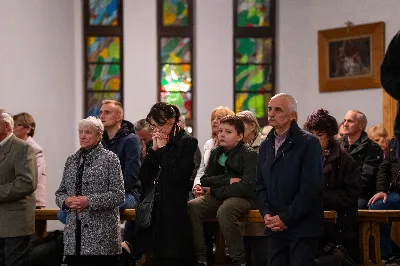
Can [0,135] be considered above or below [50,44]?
below

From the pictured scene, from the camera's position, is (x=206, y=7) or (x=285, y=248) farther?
(x=206, y=7)

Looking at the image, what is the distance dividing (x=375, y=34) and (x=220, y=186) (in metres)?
6.82

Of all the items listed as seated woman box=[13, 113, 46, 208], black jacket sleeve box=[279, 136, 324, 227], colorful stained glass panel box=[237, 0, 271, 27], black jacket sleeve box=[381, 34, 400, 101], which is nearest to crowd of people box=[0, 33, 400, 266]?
black jacket sleeve box=[279, 136, 324, 227]

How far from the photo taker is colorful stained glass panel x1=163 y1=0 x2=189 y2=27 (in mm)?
14750

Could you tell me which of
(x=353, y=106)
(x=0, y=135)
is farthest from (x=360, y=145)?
(x=353, y=106)

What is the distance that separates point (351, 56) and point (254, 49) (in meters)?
1.79

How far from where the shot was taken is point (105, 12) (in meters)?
14.8

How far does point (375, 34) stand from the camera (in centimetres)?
1344

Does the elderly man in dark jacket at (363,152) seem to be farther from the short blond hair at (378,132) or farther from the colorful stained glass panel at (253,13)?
the colorful stained glass panel at (253,13)

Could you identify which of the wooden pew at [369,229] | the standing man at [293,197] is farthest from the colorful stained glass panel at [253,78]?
the standing man at [293,197]

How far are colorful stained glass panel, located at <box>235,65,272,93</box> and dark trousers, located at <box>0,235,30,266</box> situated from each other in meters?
7.52

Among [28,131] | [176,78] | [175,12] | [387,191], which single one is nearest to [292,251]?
[387,191]

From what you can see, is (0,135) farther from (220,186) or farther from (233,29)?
(233,29)

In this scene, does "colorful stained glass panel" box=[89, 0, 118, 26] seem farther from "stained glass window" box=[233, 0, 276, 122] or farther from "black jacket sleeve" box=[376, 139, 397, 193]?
"black jacket sleeve" box=[376, 139, 397, 193]
